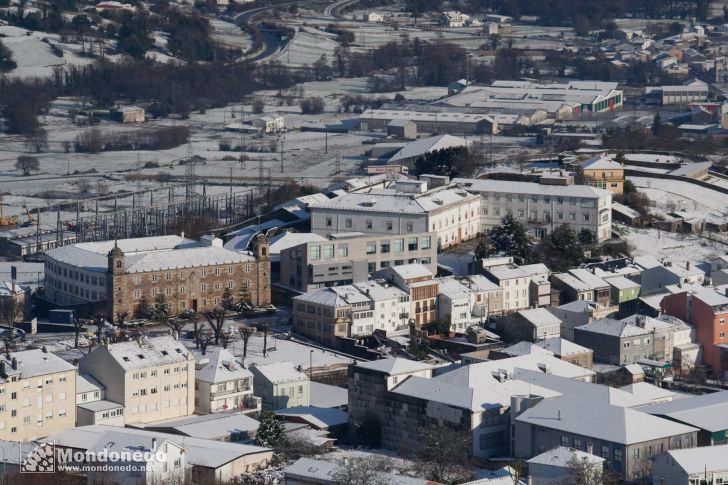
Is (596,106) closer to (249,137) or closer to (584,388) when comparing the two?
A: (249,137)

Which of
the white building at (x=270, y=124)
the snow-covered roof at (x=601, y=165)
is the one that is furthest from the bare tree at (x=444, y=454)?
the white building at (x=270, y=124)

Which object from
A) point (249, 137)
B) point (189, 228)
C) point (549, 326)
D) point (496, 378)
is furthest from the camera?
point (249, 137)

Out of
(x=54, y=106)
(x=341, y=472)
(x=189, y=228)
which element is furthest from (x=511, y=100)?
(x=341, y=472)

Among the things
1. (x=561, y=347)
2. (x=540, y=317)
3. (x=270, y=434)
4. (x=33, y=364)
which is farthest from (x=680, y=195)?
(x=33, y=364)

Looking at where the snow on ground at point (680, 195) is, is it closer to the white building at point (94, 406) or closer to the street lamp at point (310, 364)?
the street lamp at point (310, 364)

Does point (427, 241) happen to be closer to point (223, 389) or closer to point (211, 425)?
point (223, 389)
